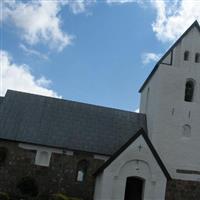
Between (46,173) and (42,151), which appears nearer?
(46,173)

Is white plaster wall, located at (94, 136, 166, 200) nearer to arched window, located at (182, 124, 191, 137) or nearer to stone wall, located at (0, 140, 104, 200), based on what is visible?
stone wall, located at (0, 140, 104, 200)

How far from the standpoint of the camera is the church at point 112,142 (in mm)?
26547

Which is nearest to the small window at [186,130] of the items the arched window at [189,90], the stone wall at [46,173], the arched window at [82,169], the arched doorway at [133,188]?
the arched window at [189,90]

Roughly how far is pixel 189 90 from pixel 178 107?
198 cm

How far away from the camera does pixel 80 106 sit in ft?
106

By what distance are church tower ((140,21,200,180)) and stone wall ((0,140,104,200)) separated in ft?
19.3

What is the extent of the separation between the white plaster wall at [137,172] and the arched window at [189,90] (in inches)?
261

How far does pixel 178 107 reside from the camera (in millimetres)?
30266

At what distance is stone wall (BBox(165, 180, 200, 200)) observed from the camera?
2785 cm

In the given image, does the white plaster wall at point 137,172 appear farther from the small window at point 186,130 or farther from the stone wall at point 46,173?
the small window at point 186,130

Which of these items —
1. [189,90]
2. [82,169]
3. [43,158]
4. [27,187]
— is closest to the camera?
[27,187]

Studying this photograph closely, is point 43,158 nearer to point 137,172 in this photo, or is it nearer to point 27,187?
point 27,187

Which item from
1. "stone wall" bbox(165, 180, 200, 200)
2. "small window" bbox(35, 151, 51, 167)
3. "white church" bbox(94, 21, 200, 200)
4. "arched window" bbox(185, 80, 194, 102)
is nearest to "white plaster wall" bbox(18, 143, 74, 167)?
"small window" bbox(35, 151, 51, 167)

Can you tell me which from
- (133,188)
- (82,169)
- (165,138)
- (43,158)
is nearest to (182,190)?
(133,188)
